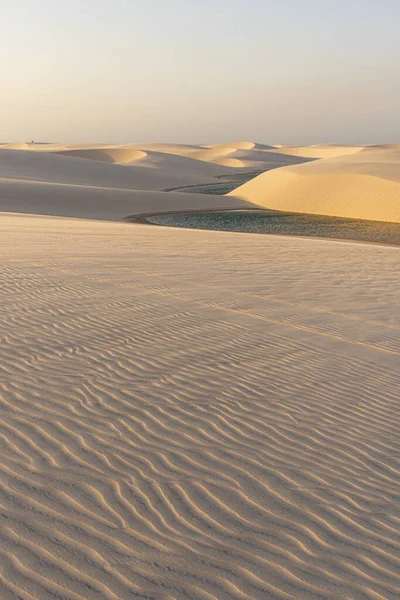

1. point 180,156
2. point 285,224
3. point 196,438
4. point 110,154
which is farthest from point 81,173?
point 196,438

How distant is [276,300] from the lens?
1051 cm

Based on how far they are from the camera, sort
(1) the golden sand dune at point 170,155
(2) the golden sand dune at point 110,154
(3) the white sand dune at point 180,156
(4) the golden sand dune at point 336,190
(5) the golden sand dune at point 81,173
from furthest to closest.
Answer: (2) the golden sand dune at point 110,154
(3) the white sand dune at point 180,156
(1) the golden sand dune at point 170,155
(5) the golden sand dune at point 81,173
(4) the golden sand dune at point 336,190

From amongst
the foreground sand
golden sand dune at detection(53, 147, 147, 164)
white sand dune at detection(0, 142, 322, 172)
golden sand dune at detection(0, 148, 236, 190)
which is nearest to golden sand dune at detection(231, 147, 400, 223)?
golden sand dune at detection(0, 148, 236, 190)

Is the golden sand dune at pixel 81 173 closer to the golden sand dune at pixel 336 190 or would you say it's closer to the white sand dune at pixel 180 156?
the golden sand dune at pixel 336 190

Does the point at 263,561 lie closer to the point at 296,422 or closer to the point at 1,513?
the point at 1,513

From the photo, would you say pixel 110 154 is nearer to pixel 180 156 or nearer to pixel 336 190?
pixel 180 156

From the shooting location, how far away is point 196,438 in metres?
4.96

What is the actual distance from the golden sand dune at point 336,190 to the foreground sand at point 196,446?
29.9 metres

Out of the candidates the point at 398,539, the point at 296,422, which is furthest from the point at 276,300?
the point at 398,539

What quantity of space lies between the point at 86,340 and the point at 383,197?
3440 cm

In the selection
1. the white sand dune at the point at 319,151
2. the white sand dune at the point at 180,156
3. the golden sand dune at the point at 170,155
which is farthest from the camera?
the white sand dune at the point at 319,151

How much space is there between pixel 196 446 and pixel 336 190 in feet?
128

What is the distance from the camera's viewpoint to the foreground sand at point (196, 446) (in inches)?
133

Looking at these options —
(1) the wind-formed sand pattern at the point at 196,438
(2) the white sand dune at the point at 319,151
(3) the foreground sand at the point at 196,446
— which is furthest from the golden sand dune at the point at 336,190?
(2) the white sand dune at the point at 319,151
